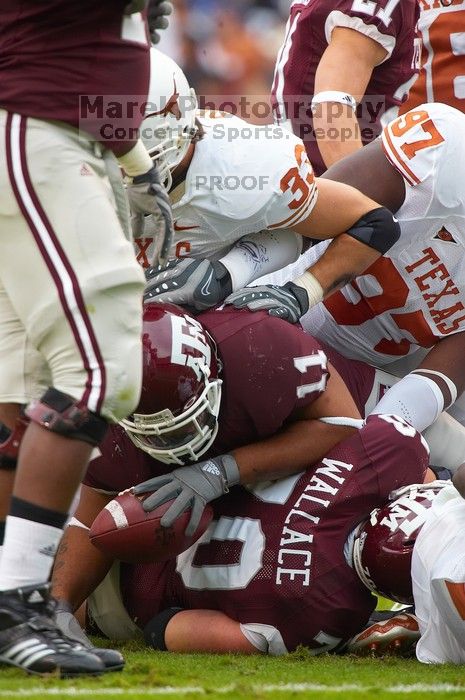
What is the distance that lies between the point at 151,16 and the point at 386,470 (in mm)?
1062

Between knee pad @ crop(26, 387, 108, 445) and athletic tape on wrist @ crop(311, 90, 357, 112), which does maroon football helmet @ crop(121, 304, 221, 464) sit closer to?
knee pad @ crop(26, 387, 108, 445)

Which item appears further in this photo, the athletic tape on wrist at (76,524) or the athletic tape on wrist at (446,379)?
the athletic tape on wrist at (446,379)

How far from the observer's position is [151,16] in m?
2.33

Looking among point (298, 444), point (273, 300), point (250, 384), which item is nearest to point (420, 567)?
point (298, 444)

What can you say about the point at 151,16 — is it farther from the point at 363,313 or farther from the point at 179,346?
the point at 363,313

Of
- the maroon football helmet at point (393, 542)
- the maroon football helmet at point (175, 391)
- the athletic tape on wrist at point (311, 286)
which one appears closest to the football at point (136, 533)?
the maroon football helmet at point (175, 391)

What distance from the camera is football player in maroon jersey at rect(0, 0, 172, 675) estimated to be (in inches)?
80.0

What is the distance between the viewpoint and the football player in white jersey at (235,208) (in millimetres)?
2738

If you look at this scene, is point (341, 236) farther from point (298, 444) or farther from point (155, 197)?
point (155, 197)

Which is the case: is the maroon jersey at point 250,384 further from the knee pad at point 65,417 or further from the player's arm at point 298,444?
the knee pad at point 65,417

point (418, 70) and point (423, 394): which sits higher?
point (418, 70)

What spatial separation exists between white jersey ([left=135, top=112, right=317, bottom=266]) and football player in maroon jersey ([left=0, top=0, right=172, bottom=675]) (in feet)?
2.34

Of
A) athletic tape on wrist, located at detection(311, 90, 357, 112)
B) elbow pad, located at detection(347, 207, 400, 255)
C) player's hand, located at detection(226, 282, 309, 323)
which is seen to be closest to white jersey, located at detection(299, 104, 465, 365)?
elbow pad, located at detection(347, 207, 400, 255)

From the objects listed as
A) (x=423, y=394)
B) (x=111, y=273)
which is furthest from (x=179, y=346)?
(x=423, y=394)
